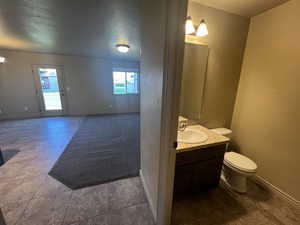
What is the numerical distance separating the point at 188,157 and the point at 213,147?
0.36m

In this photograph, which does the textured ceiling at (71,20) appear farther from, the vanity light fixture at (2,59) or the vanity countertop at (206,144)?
the vanity countertop at (206,144)

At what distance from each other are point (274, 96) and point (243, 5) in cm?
123

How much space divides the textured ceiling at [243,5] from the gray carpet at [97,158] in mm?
2561

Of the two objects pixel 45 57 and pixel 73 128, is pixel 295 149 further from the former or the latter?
pixel 45 57

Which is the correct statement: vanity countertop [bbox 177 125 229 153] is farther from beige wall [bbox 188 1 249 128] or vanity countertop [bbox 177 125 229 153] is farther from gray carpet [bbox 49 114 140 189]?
gray carpet [bbox 49 114 140 189]

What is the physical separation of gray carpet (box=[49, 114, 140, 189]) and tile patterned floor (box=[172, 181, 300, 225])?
875 millimetres

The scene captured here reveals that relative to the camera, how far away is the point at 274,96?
5.59 feet

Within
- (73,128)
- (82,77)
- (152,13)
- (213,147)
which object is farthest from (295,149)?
(82,77)

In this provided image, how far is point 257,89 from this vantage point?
1885mm

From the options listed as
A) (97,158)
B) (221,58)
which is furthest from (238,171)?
(97,158)

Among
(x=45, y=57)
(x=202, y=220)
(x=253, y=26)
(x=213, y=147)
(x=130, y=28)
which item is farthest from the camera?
(x=45, y=57)

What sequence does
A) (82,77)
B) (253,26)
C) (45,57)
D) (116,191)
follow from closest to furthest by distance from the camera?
(116,191), (253,26), (45,57), (82,77)

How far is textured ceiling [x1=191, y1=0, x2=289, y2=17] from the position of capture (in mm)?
1520

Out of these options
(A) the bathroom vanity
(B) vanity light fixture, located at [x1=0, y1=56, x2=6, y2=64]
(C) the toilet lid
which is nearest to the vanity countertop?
(A) the bathroom vanity
